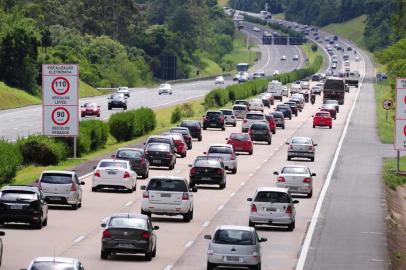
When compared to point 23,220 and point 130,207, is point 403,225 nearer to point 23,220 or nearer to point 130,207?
point 130,207

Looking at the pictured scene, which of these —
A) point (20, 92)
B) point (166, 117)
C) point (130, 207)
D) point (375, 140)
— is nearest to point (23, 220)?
point (130, 207)

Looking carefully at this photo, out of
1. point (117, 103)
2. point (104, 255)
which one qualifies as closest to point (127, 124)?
point (117, 103)

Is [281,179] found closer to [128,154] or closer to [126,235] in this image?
[128,154]

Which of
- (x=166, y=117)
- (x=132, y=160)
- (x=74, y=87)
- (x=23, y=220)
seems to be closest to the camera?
(x=23, y=220)

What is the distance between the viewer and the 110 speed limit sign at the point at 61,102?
75875mm

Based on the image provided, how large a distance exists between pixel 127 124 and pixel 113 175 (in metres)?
39.5

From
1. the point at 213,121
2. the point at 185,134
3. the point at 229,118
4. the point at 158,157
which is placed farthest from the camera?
the point at 229,118

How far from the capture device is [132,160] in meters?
65.6

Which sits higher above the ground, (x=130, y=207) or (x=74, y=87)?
(x=74, y=87)

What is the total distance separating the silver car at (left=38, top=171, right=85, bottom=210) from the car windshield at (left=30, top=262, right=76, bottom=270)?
23.8 m

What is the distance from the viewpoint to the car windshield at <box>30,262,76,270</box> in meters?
26.8

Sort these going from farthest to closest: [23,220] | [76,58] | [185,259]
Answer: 1. [76,58]
2. [23,220]
3. [185,259]

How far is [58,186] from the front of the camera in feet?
167

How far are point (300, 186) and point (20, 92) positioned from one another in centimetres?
9322
